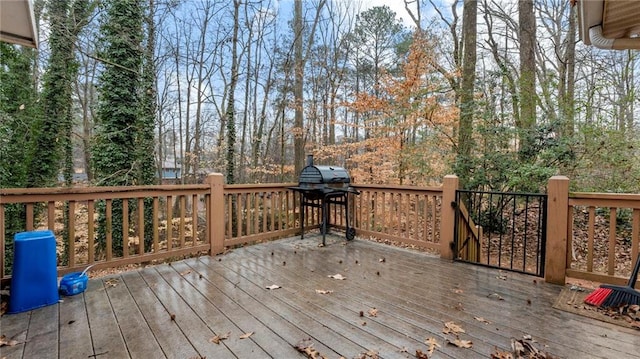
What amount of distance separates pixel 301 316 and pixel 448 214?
7.59 feet

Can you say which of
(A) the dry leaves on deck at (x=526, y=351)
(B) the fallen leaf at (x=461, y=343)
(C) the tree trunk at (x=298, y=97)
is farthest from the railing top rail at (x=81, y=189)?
(C) the tree trunk at (x=298, y=97)

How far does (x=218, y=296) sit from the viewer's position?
2.61 m

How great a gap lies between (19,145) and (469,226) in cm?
861

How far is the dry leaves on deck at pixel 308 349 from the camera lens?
176cm

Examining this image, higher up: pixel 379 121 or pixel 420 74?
pixel 420 74

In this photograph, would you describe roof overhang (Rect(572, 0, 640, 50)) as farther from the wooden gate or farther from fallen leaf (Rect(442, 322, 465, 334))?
the wooden gate

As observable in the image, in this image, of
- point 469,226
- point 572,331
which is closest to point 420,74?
point 469,226

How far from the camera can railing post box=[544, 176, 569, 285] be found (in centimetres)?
282

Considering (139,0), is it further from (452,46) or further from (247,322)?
(452,46)

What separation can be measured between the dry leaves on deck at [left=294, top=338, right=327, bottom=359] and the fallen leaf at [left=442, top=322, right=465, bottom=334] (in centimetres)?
90

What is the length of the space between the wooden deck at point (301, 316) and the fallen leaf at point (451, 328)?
0.13 feet

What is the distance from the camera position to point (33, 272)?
230 cm

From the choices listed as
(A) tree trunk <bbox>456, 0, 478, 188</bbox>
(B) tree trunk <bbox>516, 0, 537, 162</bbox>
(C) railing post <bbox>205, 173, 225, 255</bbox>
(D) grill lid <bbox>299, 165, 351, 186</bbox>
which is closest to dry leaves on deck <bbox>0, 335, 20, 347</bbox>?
(C) railing post <bbox>205, 173, 225, 255</bbox>

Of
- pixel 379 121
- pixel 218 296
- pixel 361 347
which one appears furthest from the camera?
pixel 379 121
